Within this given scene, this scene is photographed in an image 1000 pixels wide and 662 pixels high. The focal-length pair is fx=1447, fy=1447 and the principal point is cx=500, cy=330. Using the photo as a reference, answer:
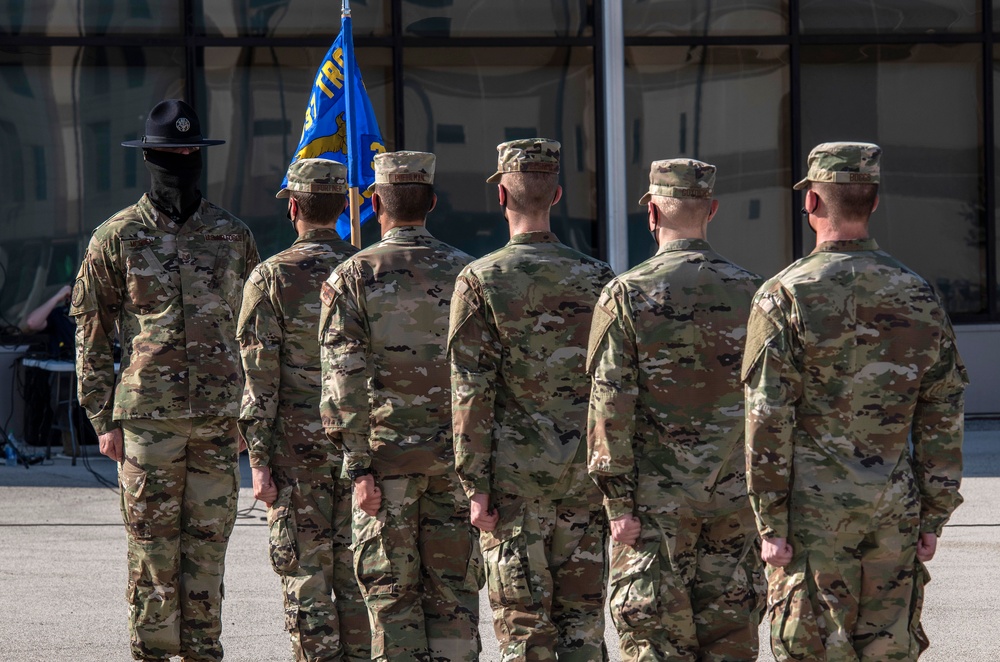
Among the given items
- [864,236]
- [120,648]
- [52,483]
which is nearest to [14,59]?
[52,483]

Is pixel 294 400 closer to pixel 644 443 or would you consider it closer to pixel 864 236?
pixel 644 443

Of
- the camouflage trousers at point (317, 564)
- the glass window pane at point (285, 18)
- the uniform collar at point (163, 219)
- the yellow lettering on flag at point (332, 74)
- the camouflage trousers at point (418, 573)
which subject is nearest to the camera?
the camouflage trousers at point (418, 573)

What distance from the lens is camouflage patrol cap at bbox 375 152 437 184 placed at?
5.33 metres

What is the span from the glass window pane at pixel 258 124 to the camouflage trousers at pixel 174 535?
8218mm

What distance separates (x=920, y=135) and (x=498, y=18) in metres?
4.47

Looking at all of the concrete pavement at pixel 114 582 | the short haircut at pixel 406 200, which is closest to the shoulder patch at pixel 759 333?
the short haircut at pixel 406 200

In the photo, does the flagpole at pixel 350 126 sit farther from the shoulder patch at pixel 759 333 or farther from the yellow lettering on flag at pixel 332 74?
the shoulder patch at pixel 759 333

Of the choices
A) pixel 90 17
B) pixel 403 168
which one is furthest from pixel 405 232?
pixel 90 17

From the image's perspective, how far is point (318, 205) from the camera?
576cm

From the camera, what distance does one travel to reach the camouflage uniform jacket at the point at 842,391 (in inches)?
171

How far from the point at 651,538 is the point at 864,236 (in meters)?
1.19

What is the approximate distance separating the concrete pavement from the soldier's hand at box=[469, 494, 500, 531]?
1561mm

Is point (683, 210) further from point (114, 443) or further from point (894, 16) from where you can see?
point (894, 16)

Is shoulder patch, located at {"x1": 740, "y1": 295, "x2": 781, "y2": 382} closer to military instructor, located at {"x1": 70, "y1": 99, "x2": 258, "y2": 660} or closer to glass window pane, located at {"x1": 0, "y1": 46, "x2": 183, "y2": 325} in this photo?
military instructor, located at {"x1": 70, "y1": 99, "x2": 258, "y2": 660}
